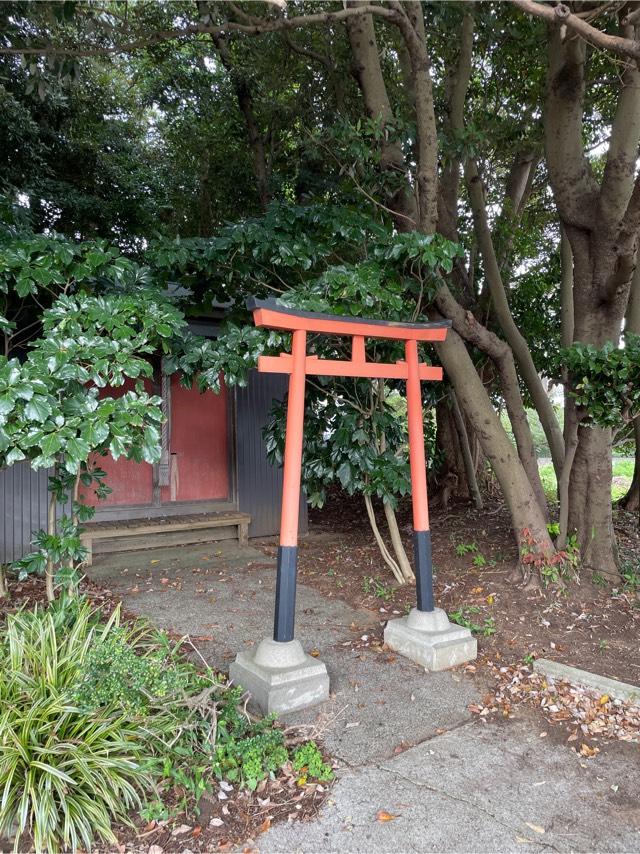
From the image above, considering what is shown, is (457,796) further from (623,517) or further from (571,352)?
(623,517)

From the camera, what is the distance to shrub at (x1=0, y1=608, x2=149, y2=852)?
228 centimetres

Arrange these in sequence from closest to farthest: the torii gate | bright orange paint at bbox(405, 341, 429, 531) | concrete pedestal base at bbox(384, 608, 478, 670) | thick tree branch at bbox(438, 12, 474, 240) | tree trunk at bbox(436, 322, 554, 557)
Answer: the torii gate → concrete pedestal base at bbox(384, 608, 478, 670) → bright orange paint at bbox(405, 341, 429, 531) → tree trunk at bbox(436, 322, 554, 557) → thick tree branch at bbox(438, 12, 474, 240)

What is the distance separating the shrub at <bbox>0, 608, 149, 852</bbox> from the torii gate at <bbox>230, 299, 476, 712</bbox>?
36.1 inches

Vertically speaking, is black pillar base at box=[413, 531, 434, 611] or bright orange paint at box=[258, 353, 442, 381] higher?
bright orange paint at box=[258, 353, 442, 381]

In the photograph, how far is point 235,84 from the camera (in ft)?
26.3

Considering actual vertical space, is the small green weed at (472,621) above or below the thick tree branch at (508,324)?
below

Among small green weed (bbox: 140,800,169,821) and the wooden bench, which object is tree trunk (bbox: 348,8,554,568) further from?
small green weed (bbox: 140,800,169,821)

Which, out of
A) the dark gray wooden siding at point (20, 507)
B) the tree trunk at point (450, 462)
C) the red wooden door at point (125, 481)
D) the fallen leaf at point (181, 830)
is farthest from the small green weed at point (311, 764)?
the tree trunk at point (450, 462)

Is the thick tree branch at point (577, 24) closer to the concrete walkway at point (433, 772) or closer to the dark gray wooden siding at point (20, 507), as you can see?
the concrete walkway at point (433, 772)

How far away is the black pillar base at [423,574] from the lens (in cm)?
412

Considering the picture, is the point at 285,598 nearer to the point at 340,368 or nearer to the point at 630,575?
the point at 340,368

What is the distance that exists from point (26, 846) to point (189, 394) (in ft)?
18.2

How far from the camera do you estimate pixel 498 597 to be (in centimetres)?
509

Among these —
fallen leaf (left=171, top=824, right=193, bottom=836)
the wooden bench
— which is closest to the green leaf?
fallen leaf (left=171, top=824, right=193, bottom=836)
